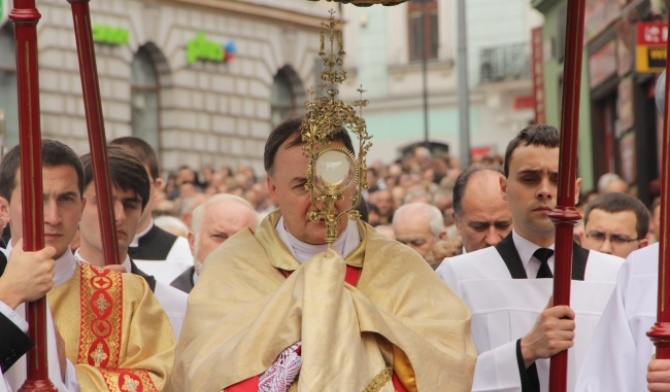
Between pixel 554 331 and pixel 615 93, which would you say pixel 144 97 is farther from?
pixel 554 331

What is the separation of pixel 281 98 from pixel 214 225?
2350 cm

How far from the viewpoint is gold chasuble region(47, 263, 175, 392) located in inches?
213

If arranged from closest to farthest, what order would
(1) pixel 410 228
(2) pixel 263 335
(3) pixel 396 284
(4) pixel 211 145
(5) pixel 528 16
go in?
(2) pixel 263 335, (3) pixel 396 284, (1) pixel 410 228, (4) pixel 211 145, (5) pixel 528 16

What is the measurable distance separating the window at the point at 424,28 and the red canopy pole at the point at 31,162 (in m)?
36.3

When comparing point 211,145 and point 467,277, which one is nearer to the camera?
point 467,277

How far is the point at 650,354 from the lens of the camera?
5078 millimetres

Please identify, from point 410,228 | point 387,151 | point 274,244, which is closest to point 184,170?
point 410,228

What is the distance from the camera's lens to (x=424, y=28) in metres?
41.4

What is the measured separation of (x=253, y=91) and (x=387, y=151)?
445 inches

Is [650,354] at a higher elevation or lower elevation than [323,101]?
lower

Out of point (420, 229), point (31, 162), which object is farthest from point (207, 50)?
point (31, 162)

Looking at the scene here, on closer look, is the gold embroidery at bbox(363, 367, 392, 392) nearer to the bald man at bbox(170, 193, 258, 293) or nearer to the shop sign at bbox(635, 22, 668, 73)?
the bald man at bbox(170, 193, 258, 293)

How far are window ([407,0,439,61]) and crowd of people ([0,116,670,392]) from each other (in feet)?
112

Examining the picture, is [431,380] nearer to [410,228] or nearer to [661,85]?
[661,85]
